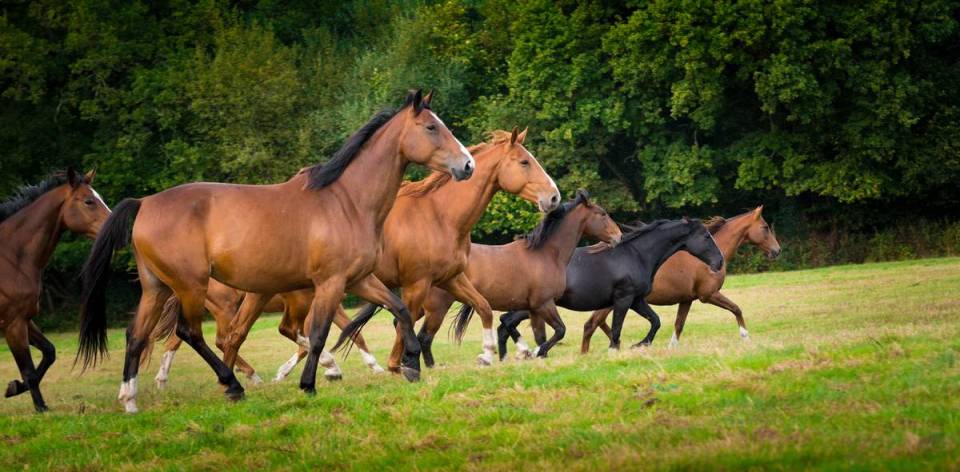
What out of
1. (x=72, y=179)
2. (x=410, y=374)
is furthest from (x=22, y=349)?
(x=410, y=374)

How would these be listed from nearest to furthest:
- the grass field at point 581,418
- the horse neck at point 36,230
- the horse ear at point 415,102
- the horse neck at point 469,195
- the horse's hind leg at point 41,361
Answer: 1. the grass field at point 581,418
2. the horse ear at point 415,102
3. the horse's hind leg at point 41,361
4. the horse neck at point 36,230
5. the horse neck at point 469,195

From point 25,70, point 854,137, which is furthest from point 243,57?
point 854,137

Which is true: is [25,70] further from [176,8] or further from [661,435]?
[661,435]

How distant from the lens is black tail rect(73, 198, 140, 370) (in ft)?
38.1

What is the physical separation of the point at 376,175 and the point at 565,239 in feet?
16.9

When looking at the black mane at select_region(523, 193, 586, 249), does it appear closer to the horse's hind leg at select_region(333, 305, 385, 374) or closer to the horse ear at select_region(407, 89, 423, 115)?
the horse's hind leg at select_region(333, 305, 385, 374)

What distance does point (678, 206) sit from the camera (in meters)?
38.6

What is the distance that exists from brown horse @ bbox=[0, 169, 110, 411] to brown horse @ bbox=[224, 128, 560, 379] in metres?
2.29

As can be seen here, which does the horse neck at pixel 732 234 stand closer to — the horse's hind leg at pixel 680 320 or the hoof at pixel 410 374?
the horse's hind leg at pixel 680 320

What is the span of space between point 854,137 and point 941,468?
3112 cm

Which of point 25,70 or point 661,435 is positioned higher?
point 661,435

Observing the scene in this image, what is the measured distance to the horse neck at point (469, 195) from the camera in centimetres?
1393

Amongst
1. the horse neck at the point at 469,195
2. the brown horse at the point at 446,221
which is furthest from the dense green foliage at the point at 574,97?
the horse neck at the point at 469,195

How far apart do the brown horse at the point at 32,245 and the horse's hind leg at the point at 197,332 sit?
2079mm
